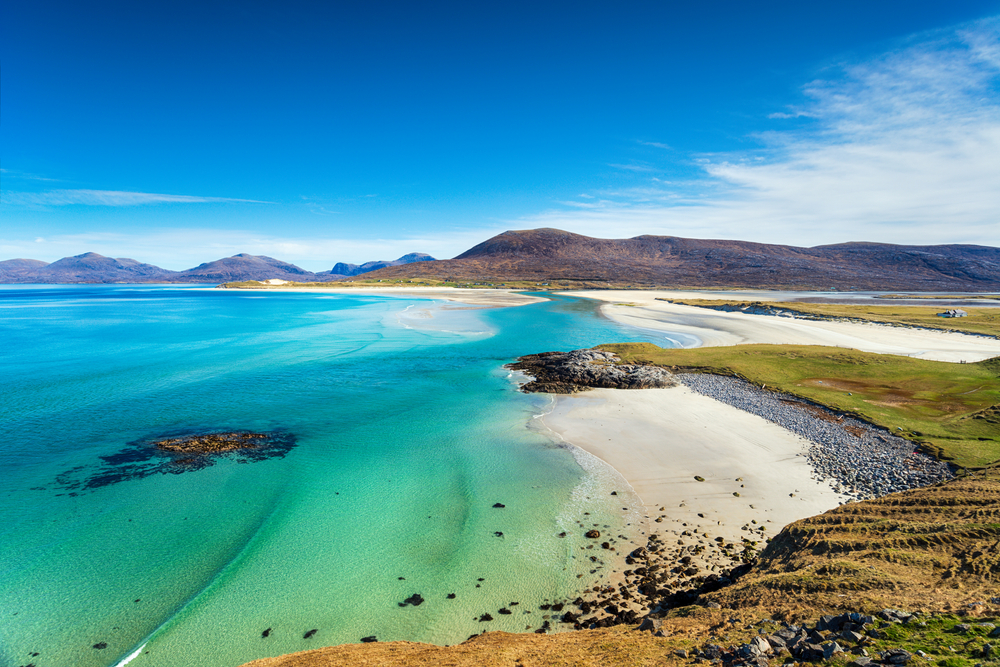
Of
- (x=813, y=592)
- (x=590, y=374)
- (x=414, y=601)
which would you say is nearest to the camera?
(x=813, y=592)

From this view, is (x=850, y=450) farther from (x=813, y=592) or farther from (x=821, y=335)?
(x=821, y=335)

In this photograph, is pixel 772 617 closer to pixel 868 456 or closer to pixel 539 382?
pixel 868 456

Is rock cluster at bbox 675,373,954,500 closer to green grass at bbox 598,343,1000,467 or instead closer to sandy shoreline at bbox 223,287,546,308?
green grass at bbox 598,343,1000,467

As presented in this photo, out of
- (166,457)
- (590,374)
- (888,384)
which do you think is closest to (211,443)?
(166,457)

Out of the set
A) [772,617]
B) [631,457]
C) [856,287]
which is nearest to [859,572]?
[772,617]

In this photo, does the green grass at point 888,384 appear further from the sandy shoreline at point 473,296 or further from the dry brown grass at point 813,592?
the sandy shoreline at point 473,296

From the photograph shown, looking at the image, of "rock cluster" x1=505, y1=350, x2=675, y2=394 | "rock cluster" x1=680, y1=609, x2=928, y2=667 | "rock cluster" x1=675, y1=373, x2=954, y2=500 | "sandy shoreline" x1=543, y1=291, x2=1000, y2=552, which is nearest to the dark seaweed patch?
"sandy shoreline" x1=543, y1=291, x2=1000, y2=552
